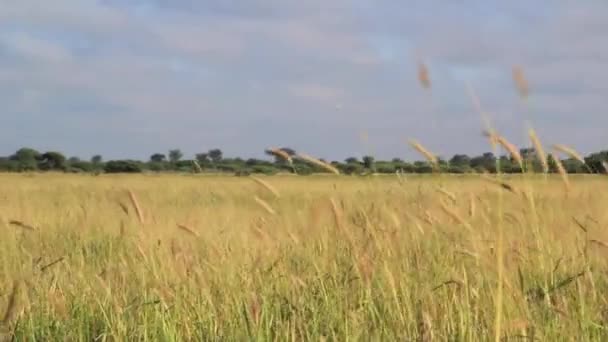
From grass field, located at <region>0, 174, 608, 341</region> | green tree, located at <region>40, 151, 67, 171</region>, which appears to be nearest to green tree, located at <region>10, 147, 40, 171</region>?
green tree, located at <region>40, 151, 67, 171</region>

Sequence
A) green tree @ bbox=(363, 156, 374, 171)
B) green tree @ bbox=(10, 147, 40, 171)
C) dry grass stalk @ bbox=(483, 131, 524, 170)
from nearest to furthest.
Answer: dry grass stalk @ bbox=(483, 131, 524, 170) < green tree @ bbox=(363, 156, 374, 171) < green tree @ bbox=(10, 147, 40, 171)

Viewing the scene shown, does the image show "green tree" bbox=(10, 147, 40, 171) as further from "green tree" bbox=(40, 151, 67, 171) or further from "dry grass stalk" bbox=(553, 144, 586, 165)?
"dry grass stalk" bbox=(553, 144, 586, 165)

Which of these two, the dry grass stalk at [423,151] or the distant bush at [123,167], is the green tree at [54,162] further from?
the dry grass stalk at [423,151]

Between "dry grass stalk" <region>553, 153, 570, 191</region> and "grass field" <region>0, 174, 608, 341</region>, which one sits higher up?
"dry grass stalk" <region>553, 153, 570, 191</region>

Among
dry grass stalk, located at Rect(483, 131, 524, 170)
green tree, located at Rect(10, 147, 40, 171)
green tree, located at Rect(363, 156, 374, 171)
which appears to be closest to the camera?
dry grass stalk, located at Rect(483, 131, 524, 170)

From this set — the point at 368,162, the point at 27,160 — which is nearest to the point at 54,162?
the point at 27,160

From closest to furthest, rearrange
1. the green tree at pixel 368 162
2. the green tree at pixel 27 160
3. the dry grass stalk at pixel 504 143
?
the dry grass stalk at pixel 504 143 < the green tree at pixel 368 162 < the green tree at pixel 27 160

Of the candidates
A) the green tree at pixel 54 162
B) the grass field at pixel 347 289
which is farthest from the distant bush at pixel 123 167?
the grass field at pixel 347 289

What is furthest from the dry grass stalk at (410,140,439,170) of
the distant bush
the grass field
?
the distant bush

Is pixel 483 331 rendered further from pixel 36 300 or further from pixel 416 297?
pixel 36 300

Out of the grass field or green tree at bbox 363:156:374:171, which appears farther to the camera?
green tree at bbox 363:156:374:171

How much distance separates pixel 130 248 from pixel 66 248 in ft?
1.80

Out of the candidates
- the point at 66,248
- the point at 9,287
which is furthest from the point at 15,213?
the point at 9,287

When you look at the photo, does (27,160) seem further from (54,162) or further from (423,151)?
(423,151)
